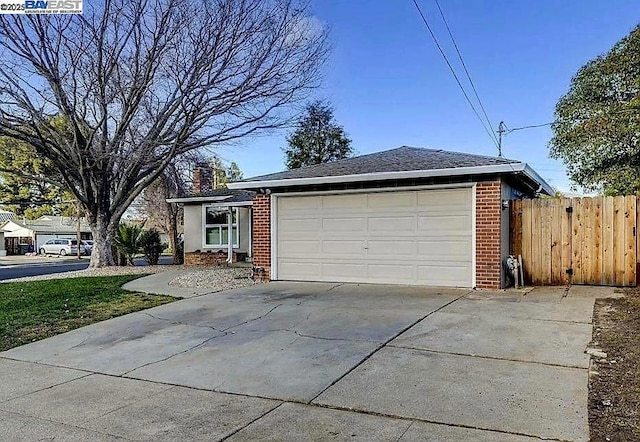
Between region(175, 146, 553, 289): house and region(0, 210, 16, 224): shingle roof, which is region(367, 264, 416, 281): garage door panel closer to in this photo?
region(175, 146, 553, 289): house

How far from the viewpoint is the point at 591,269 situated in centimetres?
977

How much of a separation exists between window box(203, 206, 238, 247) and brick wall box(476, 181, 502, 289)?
35.8ft

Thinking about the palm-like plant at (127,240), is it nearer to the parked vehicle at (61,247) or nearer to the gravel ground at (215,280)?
the gravel ground at (215,280)

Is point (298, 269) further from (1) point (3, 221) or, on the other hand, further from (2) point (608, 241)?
(1) point (3, 221)

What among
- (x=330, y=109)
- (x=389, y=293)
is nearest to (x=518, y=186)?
(x=389, y=293)

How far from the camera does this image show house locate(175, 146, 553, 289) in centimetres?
949

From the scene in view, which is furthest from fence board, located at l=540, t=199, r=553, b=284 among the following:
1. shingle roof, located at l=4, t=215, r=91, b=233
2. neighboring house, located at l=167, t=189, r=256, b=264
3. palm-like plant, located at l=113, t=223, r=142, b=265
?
shingle roof, located at l=4, t=215, r=91, b=233

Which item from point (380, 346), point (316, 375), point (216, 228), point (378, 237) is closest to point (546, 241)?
point (378, 237)

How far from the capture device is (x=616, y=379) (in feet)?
14.4

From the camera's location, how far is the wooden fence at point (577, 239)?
9516 millimetres

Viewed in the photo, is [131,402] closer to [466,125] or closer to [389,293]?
[389,293]

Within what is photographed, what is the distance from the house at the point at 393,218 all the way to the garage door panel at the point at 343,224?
2cm

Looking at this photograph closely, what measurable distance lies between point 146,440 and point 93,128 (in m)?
14.7

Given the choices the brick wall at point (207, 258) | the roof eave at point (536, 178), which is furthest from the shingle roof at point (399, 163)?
the brick wall at point (207, 258)
